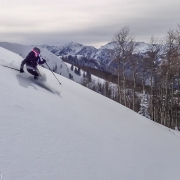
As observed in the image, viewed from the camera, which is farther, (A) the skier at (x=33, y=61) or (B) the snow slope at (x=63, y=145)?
(A) the skier at (x=33, y=61)

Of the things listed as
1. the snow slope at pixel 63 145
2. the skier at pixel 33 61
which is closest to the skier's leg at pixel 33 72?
the skier at pixel 33 61

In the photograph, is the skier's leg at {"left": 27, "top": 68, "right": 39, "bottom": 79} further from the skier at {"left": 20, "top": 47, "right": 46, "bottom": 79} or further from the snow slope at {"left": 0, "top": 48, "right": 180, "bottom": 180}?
the snow slope at {"left": 0, "top": 48, "right": 180, "bottom": 180}

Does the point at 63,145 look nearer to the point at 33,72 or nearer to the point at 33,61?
the point at 33,72

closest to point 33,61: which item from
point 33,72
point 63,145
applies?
point 33,72

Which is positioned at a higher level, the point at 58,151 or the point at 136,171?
the point at 58,151

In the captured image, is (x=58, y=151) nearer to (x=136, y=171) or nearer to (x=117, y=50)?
(x=136, y=171)

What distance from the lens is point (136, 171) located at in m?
6.08

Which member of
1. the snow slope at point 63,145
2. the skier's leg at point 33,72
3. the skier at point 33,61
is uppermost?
the skier at point 33,61

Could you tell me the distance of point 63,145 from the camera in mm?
5445

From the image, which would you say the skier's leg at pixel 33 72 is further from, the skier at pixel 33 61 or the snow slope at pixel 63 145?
the snow slope at pixel 63 145

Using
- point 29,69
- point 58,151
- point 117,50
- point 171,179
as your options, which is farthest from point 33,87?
point 117,50

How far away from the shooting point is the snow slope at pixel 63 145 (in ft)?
14.1

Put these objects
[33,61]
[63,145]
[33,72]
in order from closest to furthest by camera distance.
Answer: [63,145] → [33,72] → [33,61]

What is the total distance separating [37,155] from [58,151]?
2.11 feet
